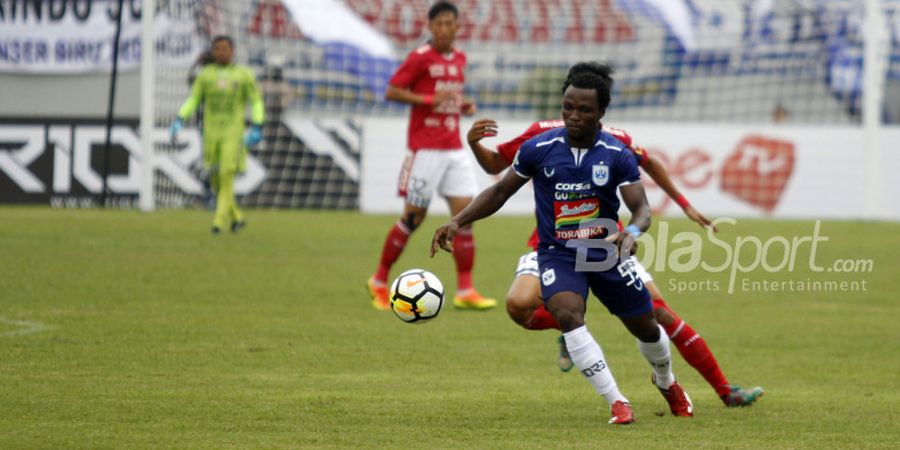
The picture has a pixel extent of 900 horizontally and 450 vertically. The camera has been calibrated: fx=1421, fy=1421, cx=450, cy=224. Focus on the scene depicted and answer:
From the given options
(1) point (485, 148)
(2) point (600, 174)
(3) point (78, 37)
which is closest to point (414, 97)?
(1) point (485, 148)

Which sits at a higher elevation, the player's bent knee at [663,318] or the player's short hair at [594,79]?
the player's short hair at [594,79]

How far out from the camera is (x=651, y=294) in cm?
828

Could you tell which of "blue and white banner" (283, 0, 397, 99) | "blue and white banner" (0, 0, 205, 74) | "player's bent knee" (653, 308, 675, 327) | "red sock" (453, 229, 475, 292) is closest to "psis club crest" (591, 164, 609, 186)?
"player's bent knee" (653, 308, 675, 327)

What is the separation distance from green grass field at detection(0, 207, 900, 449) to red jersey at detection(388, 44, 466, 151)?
62.3 inches

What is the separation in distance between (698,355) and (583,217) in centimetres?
122

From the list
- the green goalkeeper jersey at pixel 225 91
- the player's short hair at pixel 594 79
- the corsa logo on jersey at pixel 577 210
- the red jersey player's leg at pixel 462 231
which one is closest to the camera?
the player's short hair at pixel 594 79

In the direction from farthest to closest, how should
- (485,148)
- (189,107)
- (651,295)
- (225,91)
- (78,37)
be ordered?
(78,37) → (225,91) → (189,107) → (485,148) → (651,295)

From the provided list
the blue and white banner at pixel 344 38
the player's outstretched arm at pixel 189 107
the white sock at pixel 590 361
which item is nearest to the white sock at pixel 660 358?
the white sock at pixel 590 361

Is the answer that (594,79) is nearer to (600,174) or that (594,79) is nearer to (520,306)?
(600,174)

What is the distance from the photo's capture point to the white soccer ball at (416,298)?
7.89 meters

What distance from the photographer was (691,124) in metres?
22.4

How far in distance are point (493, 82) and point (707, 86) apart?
3.69 m

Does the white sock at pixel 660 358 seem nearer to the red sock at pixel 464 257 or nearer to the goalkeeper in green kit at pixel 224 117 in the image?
the red sock at pixel 464 257

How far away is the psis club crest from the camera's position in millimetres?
7383
